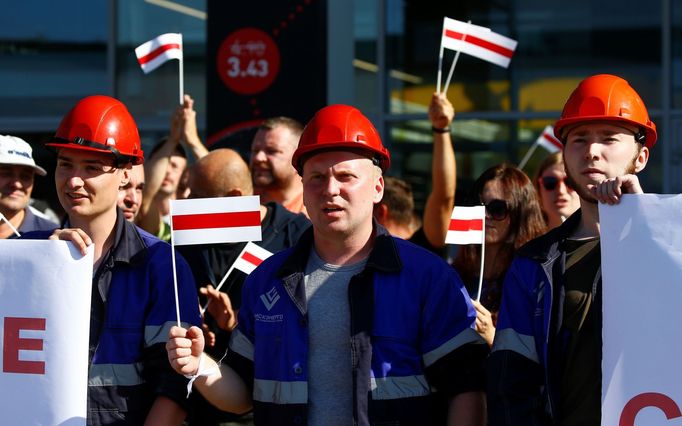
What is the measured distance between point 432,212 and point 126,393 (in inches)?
79.1

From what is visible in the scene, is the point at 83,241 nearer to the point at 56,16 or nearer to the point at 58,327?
the point at 58,327

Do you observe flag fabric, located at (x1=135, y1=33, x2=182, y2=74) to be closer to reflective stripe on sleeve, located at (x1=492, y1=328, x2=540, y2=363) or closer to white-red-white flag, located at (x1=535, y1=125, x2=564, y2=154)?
white-red-white flag, located at (x1=535, y1=125, x2=564, y2=154)

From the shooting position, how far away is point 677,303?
3.13 meters

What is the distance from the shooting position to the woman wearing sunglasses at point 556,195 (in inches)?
209

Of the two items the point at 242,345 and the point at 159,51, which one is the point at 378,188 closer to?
the point at 242,345

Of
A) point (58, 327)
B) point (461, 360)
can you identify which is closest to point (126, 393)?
point (58, 327)

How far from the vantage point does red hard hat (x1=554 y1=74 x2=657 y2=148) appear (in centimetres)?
330

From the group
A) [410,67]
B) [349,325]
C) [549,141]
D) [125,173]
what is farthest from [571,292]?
[410,67]

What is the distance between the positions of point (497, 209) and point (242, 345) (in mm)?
1459

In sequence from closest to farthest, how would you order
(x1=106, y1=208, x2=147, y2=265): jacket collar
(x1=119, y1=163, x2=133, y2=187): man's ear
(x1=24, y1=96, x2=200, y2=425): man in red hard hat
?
(x1=24, y1=96, x2=200, y2=425): man in red hard hat → (x1=106, y1=208, x2=147, y2=265): jacket collar → (x1=119, y1=163, x2=133, y2=187): man's ear

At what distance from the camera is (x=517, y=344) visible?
3.26 meters

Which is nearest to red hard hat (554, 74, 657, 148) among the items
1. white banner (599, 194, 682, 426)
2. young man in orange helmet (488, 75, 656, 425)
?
young man in orange helmet (488, 75, 656, 425)

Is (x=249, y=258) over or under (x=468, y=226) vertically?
under

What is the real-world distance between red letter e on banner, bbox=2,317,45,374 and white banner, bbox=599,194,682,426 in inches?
68.0
